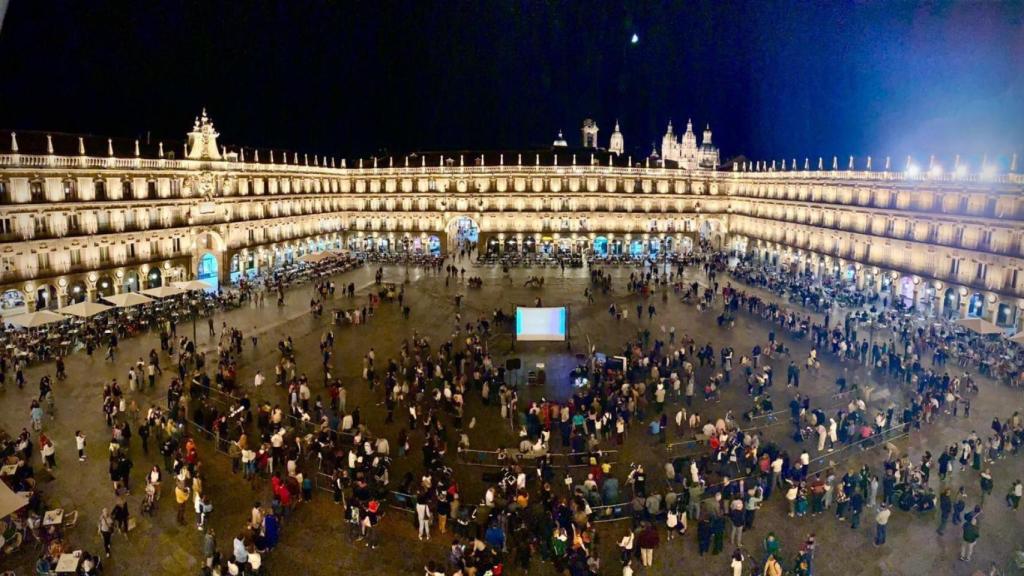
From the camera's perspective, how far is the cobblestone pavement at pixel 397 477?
581 inches

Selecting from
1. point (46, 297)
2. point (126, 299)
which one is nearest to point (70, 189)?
point (46, 297)

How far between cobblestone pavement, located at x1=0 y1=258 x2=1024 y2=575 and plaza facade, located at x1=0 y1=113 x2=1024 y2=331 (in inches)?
516

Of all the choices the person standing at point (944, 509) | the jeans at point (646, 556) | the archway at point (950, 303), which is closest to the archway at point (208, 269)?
the jeans at point (646, 556)

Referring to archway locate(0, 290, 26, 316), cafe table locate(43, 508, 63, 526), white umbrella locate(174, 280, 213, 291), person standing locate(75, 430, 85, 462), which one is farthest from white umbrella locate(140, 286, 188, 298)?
cafe table locate(43, 508, 63, 526)

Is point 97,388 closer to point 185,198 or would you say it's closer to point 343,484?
point 343,484

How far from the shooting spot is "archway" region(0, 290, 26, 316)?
3631 cm

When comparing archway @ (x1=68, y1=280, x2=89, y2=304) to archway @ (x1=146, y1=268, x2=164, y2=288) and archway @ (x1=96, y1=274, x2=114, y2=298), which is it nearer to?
archway @ (x1=96, y1=274, x2=114, y2=298)

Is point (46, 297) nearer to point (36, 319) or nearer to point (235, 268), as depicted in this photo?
point (36, 319)

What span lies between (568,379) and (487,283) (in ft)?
81.7

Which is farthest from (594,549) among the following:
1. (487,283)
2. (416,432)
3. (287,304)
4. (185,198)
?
(185,198)

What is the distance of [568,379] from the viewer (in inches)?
1048

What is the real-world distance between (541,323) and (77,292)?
30.3 meters

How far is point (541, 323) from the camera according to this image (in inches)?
1200

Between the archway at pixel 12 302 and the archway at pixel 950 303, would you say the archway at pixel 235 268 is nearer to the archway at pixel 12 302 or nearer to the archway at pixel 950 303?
the archway at pixel 12 302
